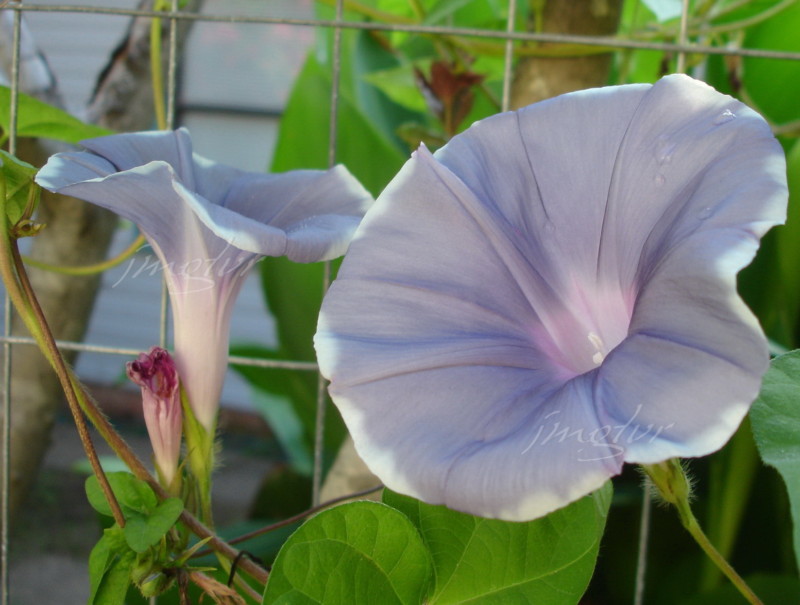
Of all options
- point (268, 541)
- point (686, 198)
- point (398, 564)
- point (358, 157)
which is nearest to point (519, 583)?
point (398, 564)

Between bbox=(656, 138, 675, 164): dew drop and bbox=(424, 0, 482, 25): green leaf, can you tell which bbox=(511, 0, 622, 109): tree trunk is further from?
bbox=(656, 138, 675, 164): dew drop

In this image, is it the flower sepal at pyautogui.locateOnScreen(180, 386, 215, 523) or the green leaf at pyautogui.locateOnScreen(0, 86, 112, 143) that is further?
the green leaf at pyautogui.locateOnScreen(0, 86, 112, 143)

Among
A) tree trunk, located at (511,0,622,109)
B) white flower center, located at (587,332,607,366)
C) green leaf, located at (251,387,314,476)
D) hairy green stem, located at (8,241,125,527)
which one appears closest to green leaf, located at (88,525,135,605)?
hairy green stem, located at (8,241,125,527)

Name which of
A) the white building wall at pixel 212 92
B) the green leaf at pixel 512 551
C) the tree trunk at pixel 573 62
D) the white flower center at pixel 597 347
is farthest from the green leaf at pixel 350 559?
the white building wall at pixel 212 92

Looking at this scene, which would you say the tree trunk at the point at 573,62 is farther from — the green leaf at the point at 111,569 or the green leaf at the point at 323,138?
the green leaf at the point at 111,569

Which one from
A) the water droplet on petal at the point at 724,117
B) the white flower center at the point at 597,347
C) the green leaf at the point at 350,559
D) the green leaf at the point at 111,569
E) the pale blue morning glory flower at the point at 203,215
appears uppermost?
the water droplet on petal at the point at 724,117

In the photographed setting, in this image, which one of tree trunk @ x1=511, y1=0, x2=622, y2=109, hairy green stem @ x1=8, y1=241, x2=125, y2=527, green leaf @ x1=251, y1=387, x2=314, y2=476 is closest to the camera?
hairy green stem @ x1=8, y1=241, x2=125, y2=527

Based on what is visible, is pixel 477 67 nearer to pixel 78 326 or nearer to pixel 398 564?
pixel 78 326
